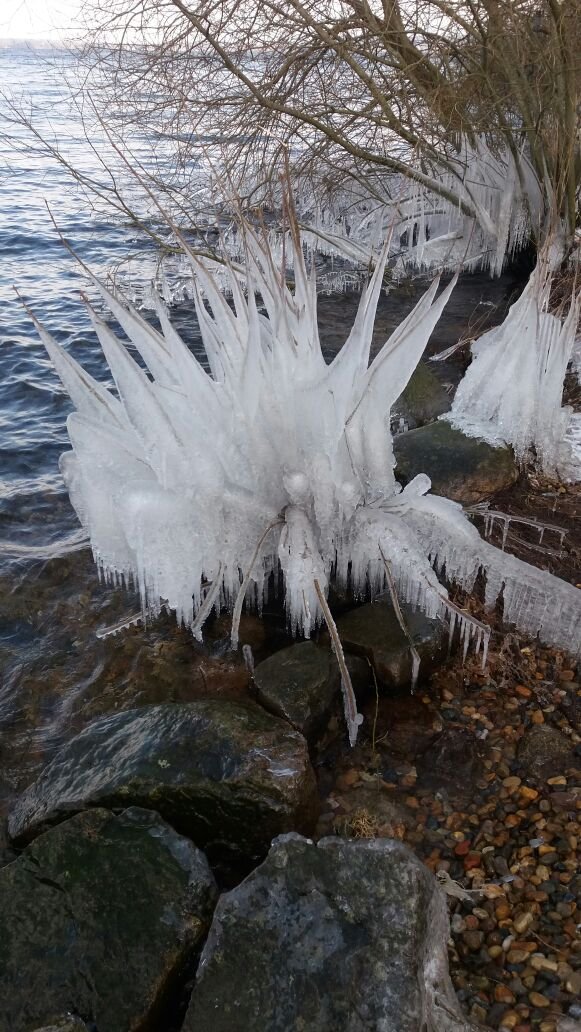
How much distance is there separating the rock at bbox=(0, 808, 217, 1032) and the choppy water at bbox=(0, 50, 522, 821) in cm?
104

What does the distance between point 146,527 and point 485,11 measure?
6.30 metres

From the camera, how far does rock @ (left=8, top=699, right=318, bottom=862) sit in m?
2.83

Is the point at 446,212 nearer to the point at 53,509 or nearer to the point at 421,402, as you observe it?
the point at 421,402

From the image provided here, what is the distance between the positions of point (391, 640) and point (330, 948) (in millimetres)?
1626

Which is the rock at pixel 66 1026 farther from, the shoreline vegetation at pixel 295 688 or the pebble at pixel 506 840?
the pebble at pixel 506 840

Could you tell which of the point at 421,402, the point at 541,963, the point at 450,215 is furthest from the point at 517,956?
the point at 450,215

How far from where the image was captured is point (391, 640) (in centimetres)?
361

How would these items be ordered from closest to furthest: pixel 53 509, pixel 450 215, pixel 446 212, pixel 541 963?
1. pixel 541 963
2. pixel 53 509
3. pixel 450 215
4. pixel 446 212

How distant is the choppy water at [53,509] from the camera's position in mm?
3826

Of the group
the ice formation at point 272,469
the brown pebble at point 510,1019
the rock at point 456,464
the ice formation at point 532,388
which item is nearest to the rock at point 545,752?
the ice formation at point 272,469

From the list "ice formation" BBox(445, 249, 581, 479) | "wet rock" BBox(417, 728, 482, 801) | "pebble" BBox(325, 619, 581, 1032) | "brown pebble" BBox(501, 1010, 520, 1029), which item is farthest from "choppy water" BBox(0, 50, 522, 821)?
"ice formation" BBox(445, 249, 581, 479)

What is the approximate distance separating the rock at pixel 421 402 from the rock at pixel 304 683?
3.01 meters

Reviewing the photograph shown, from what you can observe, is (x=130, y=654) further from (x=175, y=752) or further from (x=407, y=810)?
(x=407, y=810)

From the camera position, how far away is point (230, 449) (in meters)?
3.59
